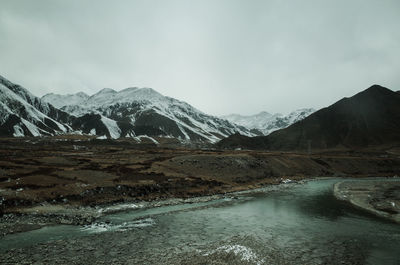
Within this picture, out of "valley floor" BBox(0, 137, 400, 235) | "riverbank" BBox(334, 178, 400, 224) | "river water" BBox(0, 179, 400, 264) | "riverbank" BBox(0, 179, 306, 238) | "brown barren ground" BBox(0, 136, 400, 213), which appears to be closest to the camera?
"river water" BBox(0, 179, 400, 264)

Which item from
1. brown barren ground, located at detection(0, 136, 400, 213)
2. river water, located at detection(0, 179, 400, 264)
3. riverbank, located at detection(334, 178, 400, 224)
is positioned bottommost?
river water, located at detection(0, 179, 400, 264)

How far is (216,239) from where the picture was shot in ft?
101

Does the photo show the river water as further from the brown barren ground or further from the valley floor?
the brown barren ground

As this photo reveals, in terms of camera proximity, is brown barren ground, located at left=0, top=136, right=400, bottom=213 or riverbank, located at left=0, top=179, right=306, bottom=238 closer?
riverbank, located at left=0, top=179, right=306, bottom=238

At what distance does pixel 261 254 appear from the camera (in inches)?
1037

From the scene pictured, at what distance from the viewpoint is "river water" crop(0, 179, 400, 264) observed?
25.2 metres

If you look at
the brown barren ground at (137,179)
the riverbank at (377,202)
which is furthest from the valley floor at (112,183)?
the riverbank at (377,202)

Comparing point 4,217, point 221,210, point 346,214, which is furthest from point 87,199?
point 346,214

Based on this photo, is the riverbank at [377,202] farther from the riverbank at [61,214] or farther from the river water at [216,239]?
the riverbank at [61,214]

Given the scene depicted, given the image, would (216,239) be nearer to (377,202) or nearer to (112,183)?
(112,183)

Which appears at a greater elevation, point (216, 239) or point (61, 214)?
point (61, 214)

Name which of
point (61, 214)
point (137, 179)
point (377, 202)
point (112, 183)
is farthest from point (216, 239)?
point (377, 202)

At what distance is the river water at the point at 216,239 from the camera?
992 inches

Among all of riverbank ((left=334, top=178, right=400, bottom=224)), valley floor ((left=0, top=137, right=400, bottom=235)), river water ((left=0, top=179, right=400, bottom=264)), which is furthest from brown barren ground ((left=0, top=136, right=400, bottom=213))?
riverbank ((left=334, top=178, right=400, bottom=224))
